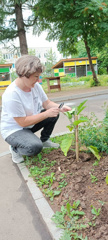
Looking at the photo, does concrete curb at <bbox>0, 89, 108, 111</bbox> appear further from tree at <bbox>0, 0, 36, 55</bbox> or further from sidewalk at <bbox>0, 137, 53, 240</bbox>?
sidewalk at <bbox>0, 137, 53, 240</bbox>

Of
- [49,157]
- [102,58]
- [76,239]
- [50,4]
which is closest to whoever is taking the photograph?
[76,239]

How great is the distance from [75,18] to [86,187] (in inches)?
349

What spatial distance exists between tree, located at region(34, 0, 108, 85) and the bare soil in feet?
22.3

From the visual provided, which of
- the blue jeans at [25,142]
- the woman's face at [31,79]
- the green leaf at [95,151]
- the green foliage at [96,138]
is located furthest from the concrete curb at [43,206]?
the woman's face at [31,79]

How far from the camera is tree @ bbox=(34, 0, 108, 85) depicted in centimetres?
772

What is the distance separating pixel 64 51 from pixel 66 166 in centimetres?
1135

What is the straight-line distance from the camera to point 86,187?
6.85ft

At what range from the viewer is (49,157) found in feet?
9.41

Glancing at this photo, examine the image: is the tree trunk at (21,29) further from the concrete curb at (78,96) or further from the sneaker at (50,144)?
the sneaker at (50,144)

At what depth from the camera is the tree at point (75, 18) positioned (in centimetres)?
772

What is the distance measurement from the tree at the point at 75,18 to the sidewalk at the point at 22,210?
7.13 metres

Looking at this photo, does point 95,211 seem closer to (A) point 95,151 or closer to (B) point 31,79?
(A) point 95,151

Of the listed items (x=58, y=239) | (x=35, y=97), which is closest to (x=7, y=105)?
(x=35, y=97)

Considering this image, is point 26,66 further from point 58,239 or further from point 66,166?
point 58,239
